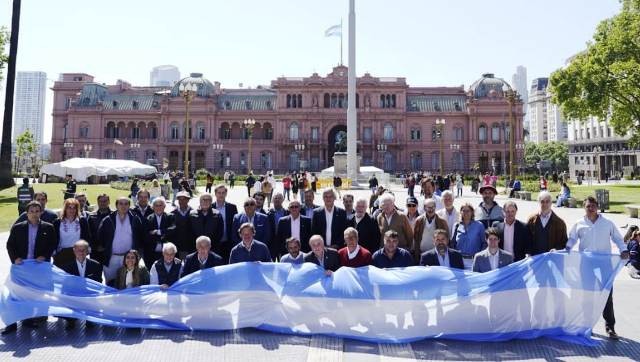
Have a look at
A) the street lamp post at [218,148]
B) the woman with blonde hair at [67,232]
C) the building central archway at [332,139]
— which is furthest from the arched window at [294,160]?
the woman with blonde hair at [67,232]

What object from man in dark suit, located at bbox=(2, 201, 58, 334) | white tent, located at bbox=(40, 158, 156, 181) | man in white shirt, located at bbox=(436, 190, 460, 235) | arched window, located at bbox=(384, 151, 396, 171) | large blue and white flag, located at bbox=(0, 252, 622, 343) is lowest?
large blue and white flag, located at bbox=(0, 252, 622, 343)

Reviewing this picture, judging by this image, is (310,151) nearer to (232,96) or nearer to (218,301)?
(232,96)

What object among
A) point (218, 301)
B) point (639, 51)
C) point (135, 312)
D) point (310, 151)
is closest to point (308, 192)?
point (218, 301)

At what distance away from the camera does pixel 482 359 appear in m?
6.26

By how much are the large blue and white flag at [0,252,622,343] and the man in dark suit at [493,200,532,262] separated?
0.40 metres

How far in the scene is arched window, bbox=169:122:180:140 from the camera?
8181cm

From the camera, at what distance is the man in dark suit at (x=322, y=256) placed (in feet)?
24.5

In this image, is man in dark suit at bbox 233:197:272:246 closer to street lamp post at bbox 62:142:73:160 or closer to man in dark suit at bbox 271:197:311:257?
man in dark suit at bbox 271:197:311:257

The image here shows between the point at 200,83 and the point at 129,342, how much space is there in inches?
3219

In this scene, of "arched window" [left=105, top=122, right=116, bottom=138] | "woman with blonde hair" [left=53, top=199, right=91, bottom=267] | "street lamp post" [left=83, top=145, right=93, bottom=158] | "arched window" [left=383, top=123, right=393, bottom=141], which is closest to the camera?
"woman with blonde hair" [left=53, top=199, right=91, bottom=267]

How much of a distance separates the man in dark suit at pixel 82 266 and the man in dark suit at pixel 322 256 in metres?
3.40

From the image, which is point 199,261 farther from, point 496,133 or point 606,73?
point 496,133

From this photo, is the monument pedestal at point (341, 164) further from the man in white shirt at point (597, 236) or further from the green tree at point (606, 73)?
the man in white shirt at point (597, 236)

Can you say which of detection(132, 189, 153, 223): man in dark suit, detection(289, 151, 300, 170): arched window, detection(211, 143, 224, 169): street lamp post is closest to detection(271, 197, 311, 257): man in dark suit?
detection(132, 189, 153, 223): man in dark suit
